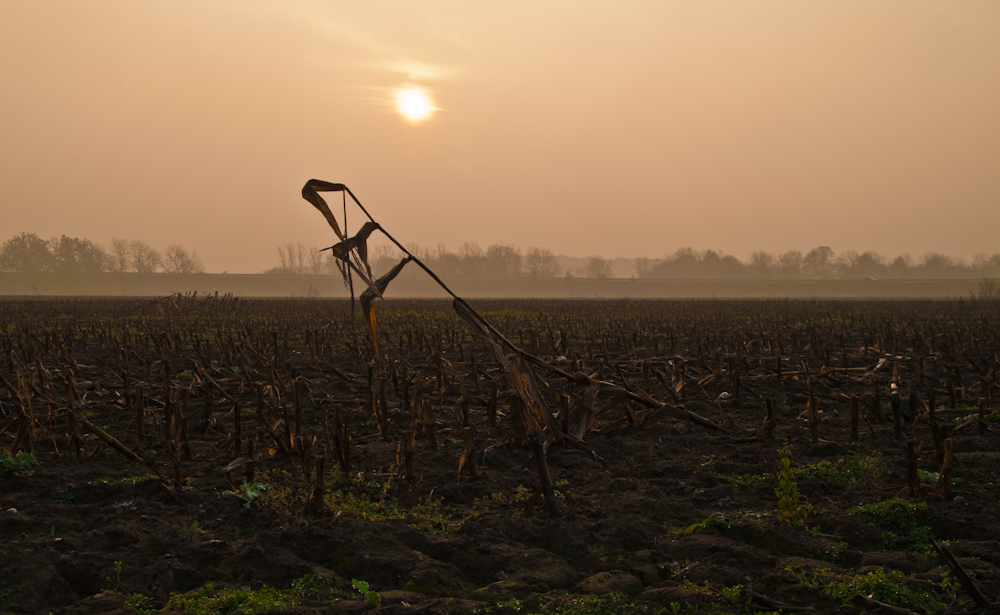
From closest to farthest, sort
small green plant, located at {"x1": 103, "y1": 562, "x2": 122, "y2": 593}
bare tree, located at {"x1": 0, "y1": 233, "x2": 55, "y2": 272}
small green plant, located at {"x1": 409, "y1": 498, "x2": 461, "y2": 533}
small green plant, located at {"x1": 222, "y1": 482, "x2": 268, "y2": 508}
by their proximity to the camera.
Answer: small green plant, located at {"x1": 103, "y1": 562, "x2": 122, "y2": 593}, small green plant, located at {"x1": 409, "y1": 498, "x2": 461, "y2": 533}, small green plant, located at {"x1": 222, "y1": 482, "x2": 268, "y2": 508}, bare tree, located at {"x1": 0, "y1": 233, "x2": 55, "y2": 272}

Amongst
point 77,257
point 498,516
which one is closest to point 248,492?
point 498,516

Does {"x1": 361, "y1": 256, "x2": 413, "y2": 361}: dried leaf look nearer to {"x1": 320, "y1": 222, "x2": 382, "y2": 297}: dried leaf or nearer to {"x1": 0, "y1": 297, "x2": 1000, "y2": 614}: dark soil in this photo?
{"x1": 320, "y1": 222, "x2": 382, "y2": 297}: dried leaf

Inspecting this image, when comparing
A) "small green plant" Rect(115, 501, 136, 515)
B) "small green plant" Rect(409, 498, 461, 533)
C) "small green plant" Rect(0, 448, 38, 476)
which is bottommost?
"small green plant" Rect(409, 498, 461, 533)

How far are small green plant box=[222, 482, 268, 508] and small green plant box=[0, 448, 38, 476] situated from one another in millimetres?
1782

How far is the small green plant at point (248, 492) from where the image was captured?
4234 millimetres

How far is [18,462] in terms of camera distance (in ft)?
15.7

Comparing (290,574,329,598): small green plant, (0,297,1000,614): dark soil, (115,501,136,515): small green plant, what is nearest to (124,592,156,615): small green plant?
(0,297,1000,614): dark soil

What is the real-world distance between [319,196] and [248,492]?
95.8 inches

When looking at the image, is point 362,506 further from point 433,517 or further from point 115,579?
point 115,579

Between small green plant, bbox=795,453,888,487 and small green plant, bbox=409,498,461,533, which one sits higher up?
small green plant, bbox=795,453,888,487

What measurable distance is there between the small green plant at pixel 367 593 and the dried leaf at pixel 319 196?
183 cm

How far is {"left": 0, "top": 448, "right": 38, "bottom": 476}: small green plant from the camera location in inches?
184

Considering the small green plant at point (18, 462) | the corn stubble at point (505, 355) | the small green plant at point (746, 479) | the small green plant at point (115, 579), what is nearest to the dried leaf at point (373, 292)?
the corn stubble at point (505, 355)

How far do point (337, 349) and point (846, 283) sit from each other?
97084mm
